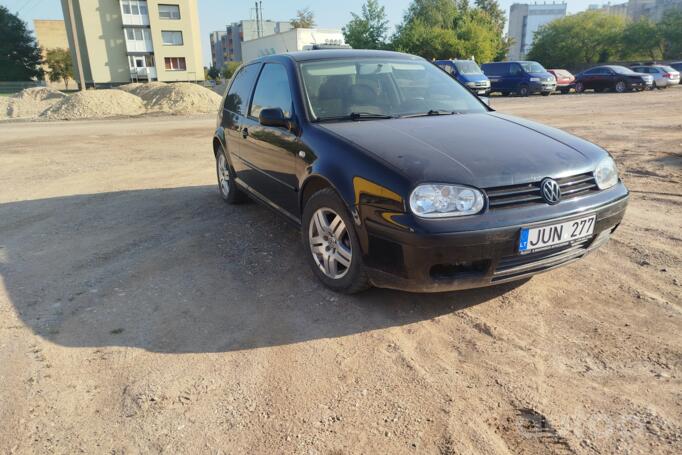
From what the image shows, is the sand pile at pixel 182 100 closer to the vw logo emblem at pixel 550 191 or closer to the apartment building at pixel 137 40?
the vw logo emblem at pixel 550 191

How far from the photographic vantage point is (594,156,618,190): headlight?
3258 mm

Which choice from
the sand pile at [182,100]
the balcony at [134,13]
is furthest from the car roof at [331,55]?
the balcony at [134,13]

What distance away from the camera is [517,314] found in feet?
10.5

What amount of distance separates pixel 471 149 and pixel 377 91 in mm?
1314

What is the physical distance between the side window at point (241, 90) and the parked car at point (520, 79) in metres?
23.7

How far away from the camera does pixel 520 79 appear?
26141 mm

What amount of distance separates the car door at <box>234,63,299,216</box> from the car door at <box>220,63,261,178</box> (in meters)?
0.16

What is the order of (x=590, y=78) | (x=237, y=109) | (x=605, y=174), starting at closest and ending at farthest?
(x=605, y=174) → (x=237, y=109) → (x=590, y=78)

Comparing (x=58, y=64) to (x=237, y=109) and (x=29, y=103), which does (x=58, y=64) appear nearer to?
(x=29, y=103)

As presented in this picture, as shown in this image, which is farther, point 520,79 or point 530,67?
point 530,67

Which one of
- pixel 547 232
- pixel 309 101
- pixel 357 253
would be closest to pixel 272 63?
pixel 309 101

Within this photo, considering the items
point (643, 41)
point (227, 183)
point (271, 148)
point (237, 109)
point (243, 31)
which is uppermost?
point (243, 31)

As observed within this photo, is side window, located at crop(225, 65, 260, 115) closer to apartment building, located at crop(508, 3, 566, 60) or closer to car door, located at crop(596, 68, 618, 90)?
car door, located at crop(596, 68, 618, 90)

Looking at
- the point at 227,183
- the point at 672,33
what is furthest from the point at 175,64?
the point at 227,183
